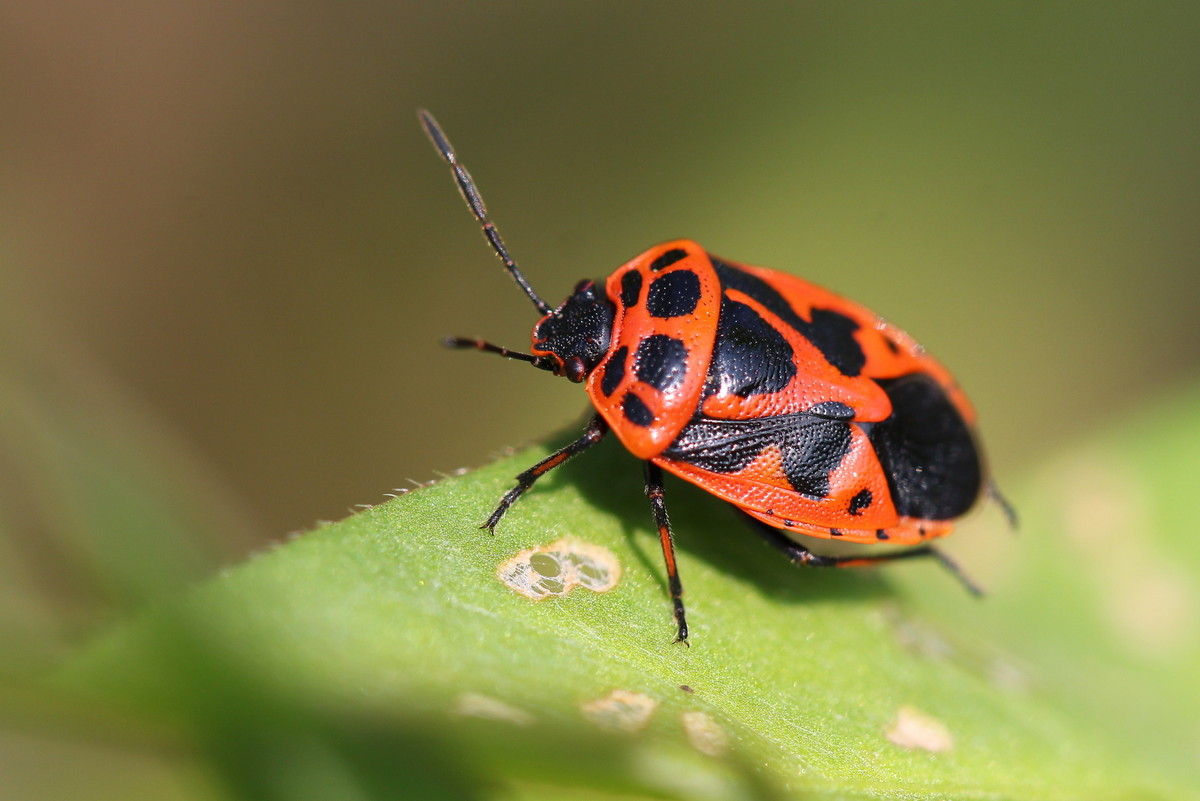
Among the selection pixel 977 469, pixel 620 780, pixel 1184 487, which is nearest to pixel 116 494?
pixel 620 780

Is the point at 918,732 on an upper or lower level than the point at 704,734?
lower

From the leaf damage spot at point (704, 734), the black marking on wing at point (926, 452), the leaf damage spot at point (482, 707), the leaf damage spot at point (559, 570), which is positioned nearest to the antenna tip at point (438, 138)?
the leaf damage spot at point (559, 570)

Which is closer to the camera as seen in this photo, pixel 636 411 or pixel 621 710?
pixel 621 710

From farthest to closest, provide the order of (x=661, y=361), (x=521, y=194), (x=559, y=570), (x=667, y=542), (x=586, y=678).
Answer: (x=521, y=194), (x=661, y=361), (x=667, y=542), (x=559, y=570), (x=586, y=678)

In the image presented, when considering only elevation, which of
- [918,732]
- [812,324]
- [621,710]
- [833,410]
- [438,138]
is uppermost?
[438,138]

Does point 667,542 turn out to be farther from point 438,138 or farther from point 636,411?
point 438,138

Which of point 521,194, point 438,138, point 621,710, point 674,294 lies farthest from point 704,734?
point 521,194
